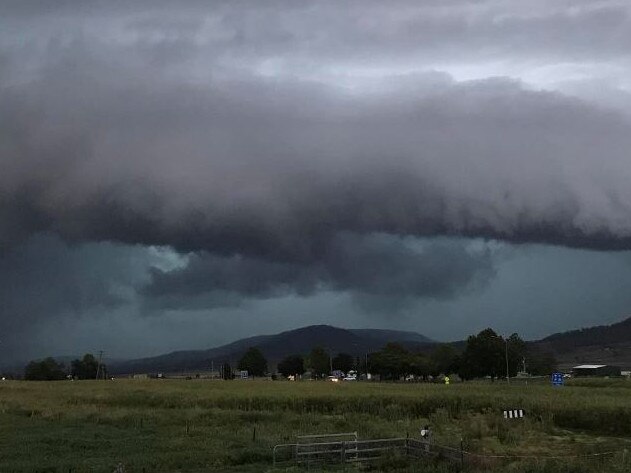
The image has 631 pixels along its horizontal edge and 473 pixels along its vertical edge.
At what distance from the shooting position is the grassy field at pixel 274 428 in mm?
37500

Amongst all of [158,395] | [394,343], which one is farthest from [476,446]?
[394,343]

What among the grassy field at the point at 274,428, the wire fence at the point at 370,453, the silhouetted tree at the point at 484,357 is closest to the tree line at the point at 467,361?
the silhouetted tree at the point at 484,357

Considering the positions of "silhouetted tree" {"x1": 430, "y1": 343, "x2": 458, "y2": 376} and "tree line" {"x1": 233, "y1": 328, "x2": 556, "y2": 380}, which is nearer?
"tree line" {"x1": 233, "y1": 328, "x2": 556, "y2": 380}

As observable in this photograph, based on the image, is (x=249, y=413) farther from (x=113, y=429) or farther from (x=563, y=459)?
(x=563, y=459)

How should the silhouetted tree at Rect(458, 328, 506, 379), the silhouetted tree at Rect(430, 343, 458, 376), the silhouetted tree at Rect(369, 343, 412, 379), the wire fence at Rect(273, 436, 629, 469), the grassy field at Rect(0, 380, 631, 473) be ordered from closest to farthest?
1. the wire fence at Rect(273, 436, 629, 469)
2. the grassy field at Rect(0, 380, 631, 473)
3. the silhouetted tree at Rect(458, 328, 506, 379)
4. the silhouetted tree at Rect(430, 343, 458, 376)
5. the silhouetted tree at Rect(369, 343, 412, 379)

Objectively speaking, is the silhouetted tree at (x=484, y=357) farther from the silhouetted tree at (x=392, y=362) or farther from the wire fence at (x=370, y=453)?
the wire fence at (x=370, y=453)

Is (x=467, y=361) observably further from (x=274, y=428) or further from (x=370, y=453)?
(x=370, y=453)

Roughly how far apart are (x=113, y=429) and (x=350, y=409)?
1008 inches

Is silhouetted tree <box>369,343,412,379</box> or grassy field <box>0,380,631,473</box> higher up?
silhouetted tree <box>369,343,412,379</box>

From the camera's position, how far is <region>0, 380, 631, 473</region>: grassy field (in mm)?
37500

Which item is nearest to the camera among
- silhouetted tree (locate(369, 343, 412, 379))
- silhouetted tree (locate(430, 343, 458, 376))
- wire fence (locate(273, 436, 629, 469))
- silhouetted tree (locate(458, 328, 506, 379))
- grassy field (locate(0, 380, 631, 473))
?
wire fence (locate(273, 436, 629, 469))

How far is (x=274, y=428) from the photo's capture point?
180ft

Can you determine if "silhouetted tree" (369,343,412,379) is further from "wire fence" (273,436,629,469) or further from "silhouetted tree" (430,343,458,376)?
"wire fence" (273,436,629,469)

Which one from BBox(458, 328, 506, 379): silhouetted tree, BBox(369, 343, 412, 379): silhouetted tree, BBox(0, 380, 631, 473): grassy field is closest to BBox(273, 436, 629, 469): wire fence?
BBox(0, 380, 631, 473): grassy field
